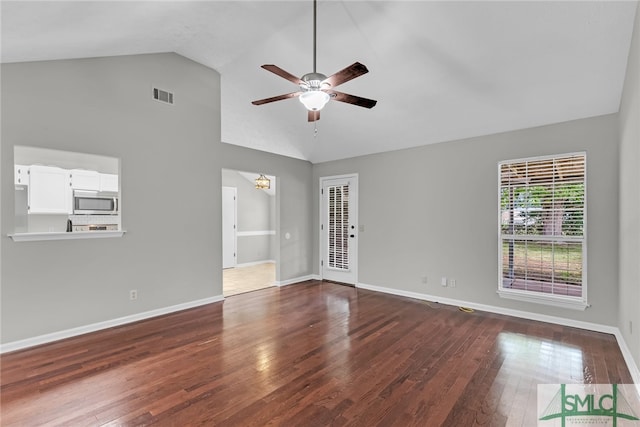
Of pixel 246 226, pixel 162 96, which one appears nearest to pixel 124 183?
pixel 162 96

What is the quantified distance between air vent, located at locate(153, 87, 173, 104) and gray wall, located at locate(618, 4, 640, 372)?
4825mm

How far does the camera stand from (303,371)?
2.56 meters

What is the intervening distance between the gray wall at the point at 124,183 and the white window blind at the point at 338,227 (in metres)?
2.41

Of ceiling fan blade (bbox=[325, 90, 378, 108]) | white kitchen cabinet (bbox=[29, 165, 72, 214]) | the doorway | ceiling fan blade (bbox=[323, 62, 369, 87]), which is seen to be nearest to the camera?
ceiling fan blade (bbox=[323, 62, 369, 87])

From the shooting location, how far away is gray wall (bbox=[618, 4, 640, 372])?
2.29 m

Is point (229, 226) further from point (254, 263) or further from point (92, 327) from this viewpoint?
point (92, 327)

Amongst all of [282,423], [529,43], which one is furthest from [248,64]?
[282,423]

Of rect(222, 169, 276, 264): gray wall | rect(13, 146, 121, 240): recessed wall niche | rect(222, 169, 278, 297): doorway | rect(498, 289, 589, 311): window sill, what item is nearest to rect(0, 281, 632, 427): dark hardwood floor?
rect(498, 289, 589, 311): window sill

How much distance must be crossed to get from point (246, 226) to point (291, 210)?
248 cm

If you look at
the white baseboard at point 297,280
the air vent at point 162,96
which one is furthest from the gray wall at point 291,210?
the air vent at point 162,96

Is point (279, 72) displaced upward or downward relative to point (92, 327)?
upward

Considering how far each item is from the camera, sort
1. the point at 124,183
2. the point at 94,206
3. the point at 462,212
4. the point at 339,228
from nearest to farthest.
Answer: the point at 124,183 → the point at 94,206 → the point at 462,212 → the point at 339,228

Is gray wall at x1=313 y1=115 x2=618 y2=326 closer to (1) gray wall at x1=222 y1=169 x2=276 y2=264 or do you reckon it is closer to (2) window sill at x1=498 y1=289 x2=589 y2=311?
(2) window sill at x1=498 y1=289 x2=589 y2=311

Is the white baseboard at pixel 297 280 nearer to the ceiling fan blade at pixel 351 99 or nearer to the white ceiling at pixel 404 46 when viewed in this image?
the white ceiling at pixel 404 46
